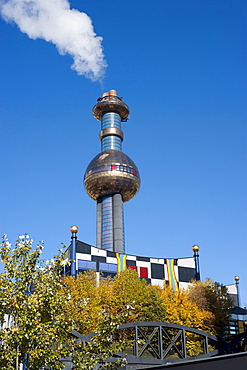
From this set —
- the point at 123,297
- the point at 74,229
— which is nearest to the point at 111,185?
the point at 74,229

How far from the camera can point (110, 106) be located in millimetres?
98625

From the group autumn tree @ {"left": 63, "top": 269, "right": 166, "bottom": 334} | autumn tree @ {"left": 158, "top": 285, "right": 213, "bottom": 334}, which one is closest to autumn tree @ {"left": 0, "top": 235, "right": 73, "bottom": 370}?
autumn tree @ {"left": 63, "top": 269, "right": 166, "bottom": 334}

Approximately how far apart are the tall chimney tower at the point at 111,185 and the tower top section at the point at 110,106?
442 cm

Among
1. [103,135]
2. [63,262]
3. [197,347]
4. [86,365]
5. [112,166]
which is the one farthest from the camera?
[103,135]

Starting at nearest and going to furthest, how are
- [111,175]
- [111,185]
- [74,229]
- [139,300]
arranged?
1. [139,300]
2. [74,229]
3. [111,175]
4. [111,185]

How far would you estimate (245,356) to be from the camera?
12.6 metres

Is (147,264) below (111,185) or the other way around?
below

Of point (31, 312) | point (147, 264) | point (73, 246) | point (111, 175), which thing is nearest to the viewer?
point (31, 312)

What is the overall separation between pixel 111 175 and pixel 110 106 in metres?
18.9

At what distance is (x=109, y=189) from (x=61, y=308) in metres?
72.7

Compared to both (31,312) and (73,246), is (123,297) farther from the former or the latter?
(31,312)

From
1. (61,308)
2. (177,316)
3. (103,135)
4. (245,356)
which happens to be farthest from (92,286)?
(103,135)

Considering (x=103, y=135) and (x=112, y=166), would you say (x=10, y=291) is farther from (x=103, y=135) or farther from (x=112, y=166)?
(x=103, y=135)

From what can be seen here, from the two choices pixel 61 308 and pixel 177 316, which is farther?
pixel 177 316
